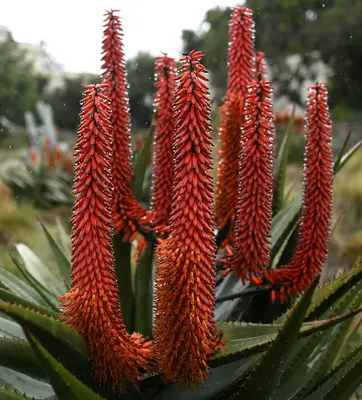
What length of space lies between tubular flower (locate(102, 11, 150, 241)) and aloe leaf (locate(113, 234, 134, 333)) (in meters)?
0.08

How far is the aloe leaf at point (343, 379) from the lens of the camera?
1272 millimetres

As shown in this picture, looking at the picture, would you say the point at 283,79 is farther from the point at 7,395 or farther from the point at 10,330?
the point at 7,395

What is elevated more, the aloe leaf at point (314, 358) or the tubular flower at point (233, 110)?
the tubular flower at point (233, 110)

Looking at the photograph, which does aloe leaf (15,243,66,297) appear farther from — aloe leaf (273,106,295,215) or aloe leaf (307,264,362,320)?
aloe leaf (307,264,362,320)

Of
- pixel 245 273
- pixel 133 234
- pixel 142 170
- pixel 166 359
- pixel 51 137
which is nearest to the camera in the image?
pixel 166 359

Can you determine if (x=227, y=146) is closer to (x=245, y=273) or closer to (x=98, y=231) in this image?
(x=245, y=273)

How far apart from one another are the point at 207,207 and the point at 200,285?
0.16 meters

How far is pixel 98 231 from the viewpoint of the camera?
3.59 ft

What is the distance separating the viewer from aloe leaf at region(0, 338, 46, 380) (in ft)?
4.13

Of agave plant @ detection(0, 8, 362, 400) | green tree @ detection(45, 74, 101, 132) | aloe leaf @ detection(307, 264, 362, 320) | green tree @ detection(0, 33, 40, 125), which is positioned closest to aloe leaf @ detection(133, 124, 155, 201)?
agave plant @ detection(0, 8, 362, 400)

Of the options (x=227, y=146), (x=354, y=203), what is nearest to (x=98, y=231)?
(x=227, y=146)

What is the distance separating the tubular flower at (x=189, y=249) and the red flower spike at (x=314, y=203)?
378mm

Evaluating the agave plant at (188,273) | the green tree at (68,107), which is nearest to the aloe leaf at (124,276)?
the agave plant at (188,273)

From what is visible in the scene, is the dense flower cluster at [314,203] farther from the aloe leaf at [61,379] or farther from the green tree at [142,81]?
the green tree at [142,81]
